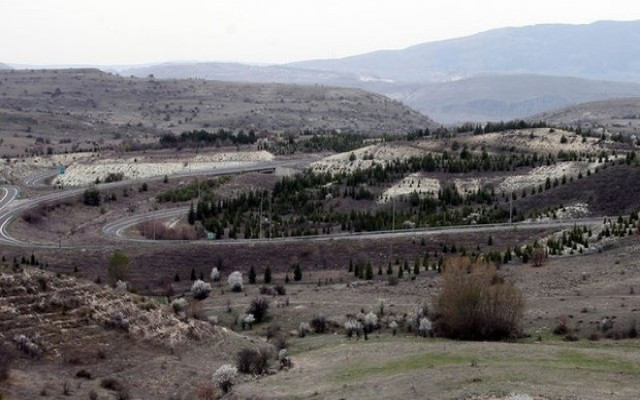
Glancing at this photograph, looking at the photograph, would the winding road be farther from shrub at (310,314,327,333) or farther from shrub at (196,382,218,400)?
shrub at (196,382,218,400)

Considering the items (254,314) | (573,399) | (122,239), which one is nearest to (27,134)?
(122,239)

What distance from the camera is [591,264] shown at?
191ft

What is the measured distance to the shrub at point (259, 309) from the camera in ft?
163

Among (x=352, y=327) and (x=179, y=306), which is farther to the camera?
(x=179, y=306)

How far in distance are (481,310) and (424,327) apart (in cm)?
306

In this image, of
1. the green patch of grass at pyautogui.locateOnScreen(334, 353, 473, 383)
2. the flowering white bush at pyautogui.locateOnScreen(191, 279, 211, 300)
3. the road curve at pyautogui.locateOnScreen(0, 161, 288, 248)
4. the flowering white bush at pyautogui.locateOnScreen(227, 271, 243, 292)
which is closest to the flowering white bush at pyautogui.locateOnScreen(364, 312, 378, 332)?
the green patch of grass at pyautogui.locateOnScreen(334, 353, 473, 383)

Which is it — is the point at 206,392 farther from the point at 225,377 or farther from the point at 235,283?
the point at 235,283

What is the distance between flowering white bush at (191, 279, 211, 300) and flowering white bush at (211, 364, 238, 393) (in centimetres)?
2022

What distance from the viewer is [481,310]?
133ft

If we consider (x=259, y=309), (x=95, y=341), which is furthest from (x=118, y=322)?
(x=259, y=309)

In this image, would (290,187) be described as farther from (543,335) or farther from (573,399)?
(573,399)

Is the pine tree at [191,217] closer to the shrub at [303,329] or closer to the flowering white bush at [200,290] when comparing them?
the flowering white bush at [200,290]

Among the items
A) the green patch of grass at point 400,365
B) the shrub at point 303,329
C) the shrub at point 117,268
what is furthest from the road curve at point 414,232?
the green patch of grass at point 400,365

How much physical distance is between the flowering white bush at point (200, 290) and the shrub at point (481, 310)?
61.0ft
